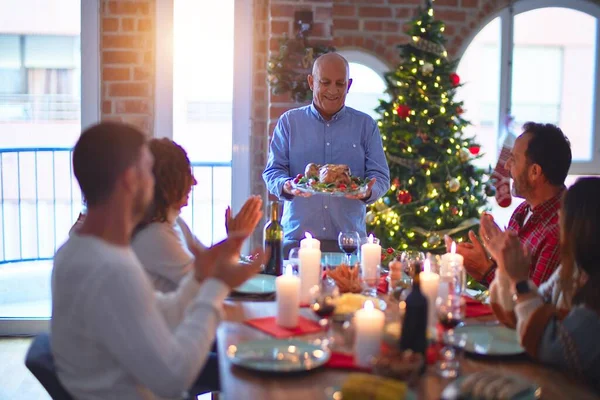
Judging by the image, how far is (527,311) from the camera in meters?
1.96

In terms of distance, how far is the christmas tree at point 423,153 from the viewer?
15.6 feet

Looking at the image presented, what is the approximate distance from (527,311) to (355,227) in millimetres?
1837

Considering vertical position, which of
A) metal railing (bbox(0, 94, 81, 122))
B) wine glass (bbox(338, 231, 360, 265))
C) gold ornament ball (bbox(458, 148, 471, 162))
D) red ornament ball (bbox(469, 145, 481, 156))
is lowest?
wine glass (bbox(338, 231, 360, 265))

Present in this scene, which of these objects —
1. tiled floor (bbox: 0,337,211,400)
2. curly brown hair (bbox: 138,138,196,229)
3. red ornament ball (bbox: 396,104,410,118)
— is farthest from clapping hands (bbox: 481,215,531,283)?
red ornament ball (bbox: 396,104,410,118)

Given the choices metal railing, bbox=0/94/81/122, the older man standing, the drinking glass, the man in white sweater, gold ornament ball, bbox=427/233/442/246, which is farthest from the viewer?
metal railing, bbox=0/94/81/122

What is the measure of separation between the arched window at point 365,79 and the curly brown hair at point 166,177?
308 cm

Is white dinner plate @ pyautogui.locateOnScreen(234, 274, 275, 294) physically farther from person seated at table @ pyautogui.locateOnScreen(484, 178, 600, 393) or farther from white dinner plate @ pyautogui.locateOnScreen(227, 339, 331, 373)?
person seated at table @ pyautogui.locateOnScreen(484, 178, 600, 393)

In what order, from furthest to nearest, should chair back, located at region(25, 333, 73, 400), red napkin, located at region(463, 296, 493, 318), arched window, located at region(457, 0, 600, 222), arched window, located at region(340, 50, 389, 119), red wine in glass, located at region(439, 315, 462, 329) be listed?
arched window, located at region(457, 0, 600, 222)
arched window, located at region(340, 50, 389, 119)
red napkin, located at region(463, 296, 493, 318)
red wine in glass, located at region(439, 315, 462, 329)
chair back, located at region(25, 333, 73, 400)

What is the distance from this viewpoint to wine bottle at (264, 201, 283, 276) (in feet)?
9.59

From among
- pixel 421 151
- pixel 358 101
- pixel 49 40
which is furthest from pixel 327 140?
pixel 49 40

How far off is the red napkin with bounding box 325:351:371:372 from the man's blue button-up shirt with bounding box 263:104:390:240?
1.82 m

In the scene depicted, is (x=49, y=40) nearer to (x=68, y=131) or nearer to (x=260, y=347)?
(x=68, y=131)

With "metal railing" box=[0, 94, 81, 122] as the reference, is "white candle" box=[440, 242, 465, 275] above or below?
below

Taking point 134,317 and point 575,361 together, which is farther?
point 575,361
